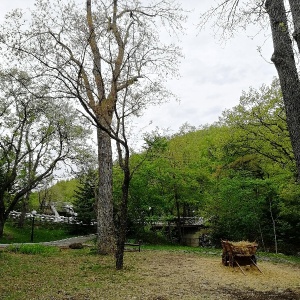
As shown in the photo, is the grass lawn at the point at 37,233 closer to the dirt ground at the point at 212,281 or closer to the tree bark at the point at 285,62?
the dirt ground at the point at 212,281

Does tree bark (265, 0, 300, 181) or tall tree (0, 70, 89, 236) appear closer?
tree bark (265, 0, 300, 181)

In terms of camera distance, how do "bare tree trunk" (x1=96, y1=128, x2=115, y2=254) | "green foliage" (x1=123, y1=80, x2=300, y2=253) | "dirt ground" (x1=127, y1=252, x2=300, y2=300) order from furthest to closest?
"green foliage" (x1=123, y1=80, x2=300, y2=253) < "bare tree trunk" (x1=96, y1=128, x2=115, y2=254) < "dirt ground" (x1=127, y1=252, x2=300, y2=300)

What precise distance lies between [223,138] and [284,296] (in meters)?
10.9

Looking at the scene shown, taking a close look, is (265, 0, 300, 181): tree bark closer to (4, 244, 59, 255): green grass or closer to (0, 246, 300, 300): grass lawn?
(0, 246, 300, 300): grass lawn

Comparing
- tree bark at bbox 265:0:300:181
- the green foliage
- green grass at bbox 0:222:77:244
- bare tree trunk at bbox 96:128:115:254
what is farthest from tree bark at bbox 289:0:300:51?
green grass at bbox 0:222:77:244

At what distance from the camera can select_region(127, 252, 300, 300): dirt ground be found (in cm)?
644

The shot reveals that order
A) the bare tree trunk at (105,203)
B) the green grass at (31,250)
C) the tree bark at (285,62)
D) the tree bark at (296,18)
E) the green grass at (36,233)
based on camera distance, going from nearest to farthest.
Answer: the tree bark at (296,18) < the tree bark at (285,62) < the bare tree trunk at (105,203) < the green grass at (31,250) < the green grass at (36,233)

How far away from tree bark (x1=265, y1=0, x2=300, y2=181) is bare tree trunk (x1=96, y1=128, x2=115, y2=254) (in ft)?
27.9

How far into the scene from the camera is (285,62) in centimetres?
432

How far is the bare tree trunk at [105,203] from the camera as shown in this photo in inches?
468

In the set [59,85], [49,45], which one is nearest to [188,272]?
[59,85]

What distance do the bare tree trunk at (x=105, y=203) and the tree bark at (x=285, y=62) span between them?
849cm

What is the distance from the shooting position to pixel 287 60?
4.31m

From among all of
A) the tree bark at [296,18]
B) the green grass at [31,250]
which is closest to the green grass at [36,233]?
the green grass at [31,250]
